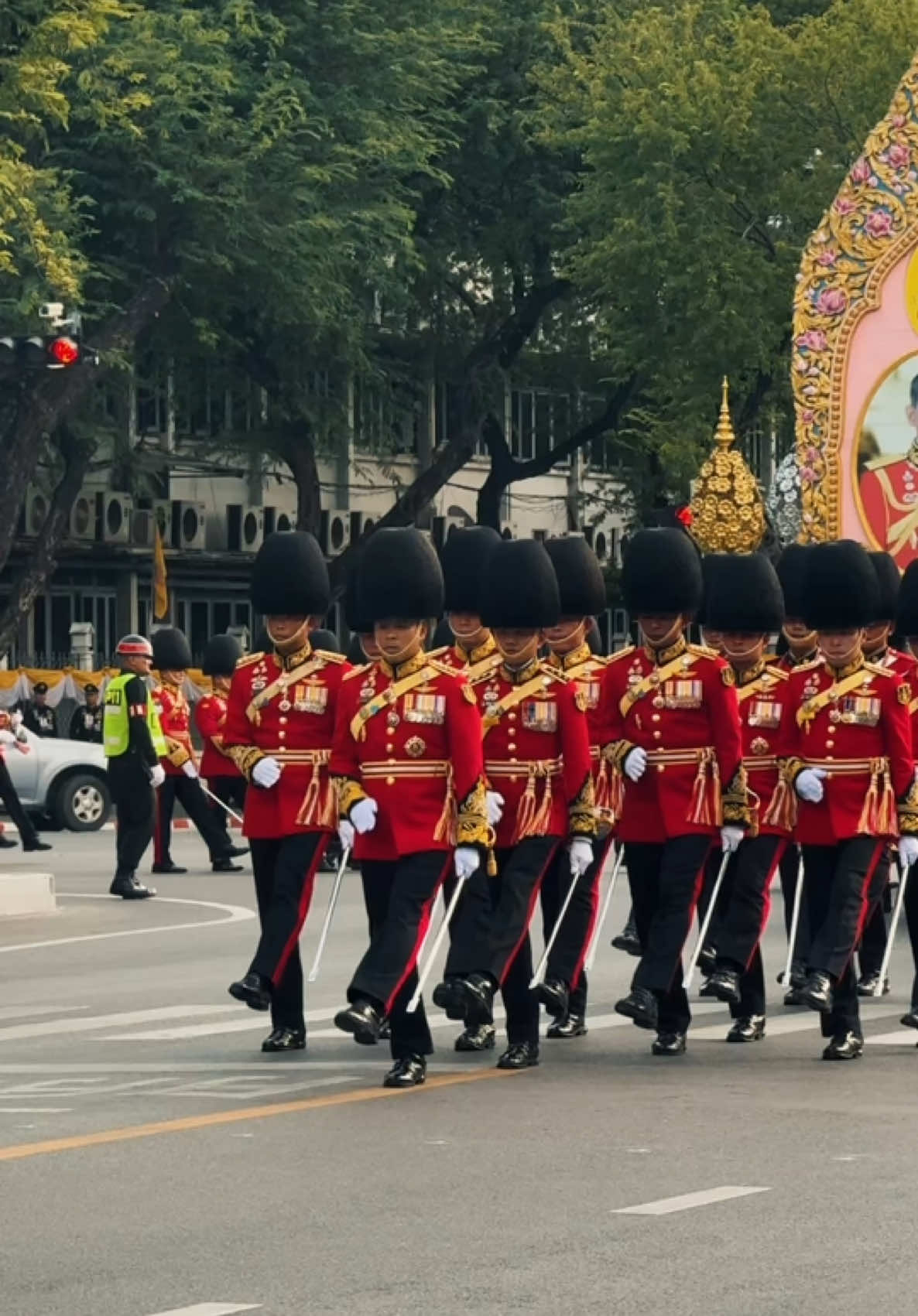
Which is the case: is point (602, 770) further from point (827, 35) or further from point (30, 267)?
point (827, 35)

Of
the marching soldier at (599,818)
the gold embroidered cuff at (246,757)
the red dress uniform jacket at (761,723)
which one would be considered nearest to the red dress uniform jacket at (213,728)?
the marching soldier at (599,818)

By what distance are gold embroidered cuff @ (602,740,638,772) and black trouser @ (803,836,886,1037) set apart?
32.2 inches

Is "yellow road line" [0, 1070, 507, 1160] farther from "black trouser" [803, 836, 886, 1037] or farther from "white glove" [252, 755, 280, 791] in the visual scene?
"white glove" [252, 755, 280, 791]

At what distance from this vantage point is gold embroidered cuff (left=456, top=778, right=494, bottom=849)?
41.1ft

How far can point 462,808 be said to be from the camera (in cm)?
1259

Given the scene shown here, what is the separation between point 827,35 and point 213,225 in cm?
880

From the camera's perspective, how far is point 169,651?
26.8m

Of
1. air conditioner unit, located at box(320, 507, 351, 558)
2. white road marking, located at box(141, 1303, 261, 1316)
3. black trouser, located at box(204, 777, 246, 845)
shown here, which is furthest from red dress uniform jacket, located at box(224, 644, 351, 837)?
air conditioner unit, located at box(320, 507, 351, 558)

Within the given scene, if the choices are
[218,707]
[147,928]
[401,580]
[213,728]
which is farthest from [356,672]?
Answer: [218,707]

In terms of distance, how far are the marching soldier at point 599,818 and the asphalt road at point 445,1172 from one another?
22 centimetres

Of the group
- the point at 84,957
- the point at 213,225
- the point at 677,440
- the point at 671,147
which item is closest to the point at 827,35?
the point at 671,147

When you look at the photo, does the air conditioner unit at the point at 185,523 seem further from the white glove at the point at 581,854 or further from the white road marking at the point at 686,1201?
the white road marking at the point at 686,1201

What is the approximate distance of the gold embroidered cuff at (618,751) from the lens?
1391 centimetres

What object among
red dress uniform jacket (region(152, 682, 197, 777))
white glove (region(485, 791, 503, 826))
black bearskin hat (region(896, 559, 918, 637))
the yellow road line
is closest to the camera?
the yellow road line
